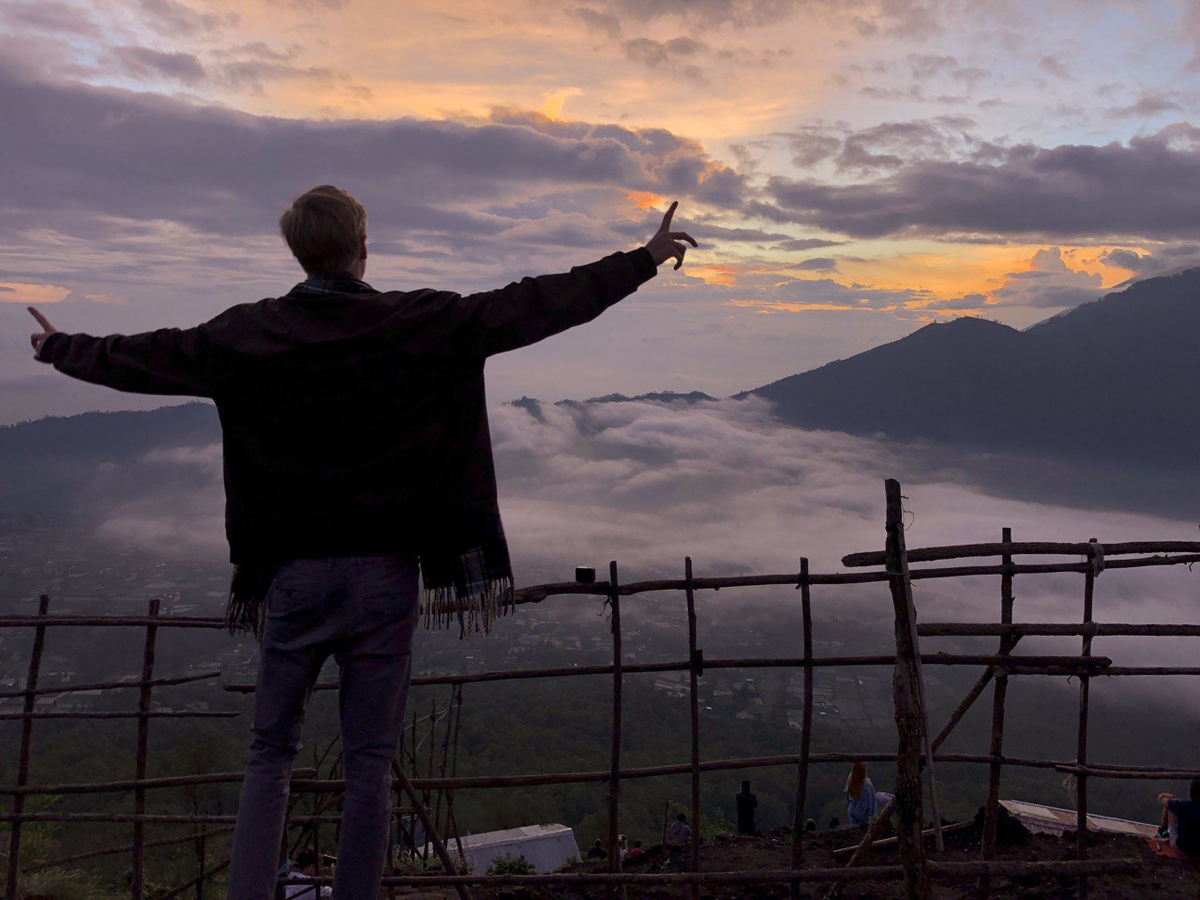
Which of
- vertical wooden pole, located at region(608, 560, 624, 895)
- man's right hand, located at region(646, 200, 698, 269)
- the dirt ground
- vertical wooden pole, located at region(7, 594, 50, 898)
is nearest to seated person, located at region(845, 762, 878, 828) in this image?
the dirt ground

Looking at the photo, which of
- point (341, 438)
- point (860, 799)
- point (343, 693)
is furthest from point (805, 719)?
point (860, 799)

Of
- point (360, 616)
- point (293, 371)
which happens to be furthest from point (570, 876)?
point (293, 371)

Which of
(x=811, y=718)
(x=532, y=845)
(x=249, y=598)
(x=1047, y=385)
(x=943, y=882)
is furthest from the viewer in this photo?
(x=1047, y=385)

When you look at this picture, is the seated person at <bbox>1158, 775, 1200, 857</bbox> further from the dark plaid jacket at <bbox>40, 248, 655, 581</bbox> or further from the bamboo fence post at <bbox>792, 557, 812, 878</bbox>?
the dark plaid jacket at <bbox>40, 248, 655, 581</bbox>

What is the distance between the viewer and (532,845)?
536 inches

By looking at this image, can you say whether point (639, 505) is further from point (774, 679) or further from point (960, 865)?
point (960, 865)

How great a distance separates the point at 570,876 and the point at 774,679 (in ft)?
230

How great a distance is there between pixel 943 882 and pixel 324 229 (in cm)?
513

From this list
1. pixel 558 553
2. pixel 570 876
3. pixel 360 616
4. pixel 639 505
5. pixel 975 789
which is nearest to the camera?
pixel 360 616

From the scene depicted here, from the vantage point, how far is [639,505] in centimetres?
16762

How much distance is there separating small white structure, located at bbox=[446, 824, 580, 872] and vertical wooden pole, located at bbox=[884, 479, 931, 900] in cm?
1146

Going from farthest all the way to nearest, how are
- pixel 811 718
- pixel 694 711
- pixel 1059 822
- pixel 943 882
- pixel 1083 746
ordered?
pixel 1059 822 < pixel 943 882 < pixel 1083 746 < pixel 694 711 < pixel 811 718

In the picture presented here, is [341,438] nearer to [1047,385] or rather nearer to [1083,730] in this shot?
[1083,730]

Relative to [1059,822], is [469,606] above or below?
above
